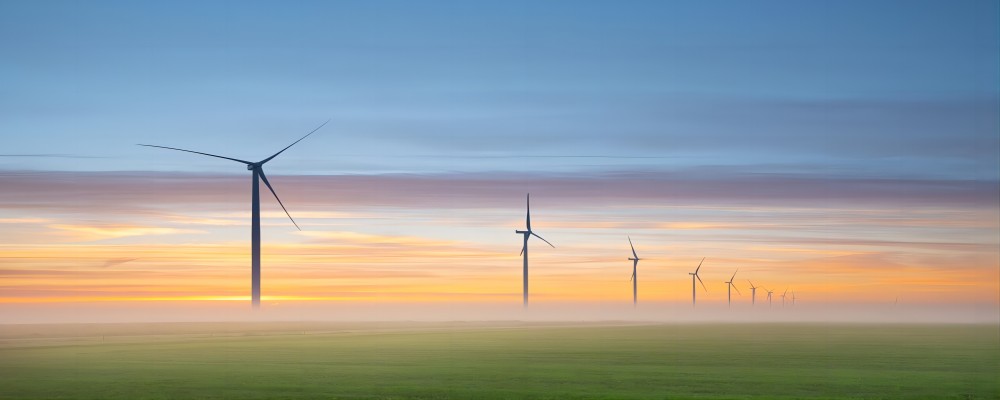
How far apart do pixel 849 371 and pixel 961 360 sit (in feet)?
69.2

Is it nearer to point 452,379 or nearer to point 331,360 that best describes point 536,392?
point 452,379

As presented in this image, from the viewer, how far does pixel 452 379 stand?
63.8 m

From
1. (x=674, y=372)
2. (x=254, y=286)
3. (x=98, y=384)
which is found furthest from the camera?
(x=254, y=286)

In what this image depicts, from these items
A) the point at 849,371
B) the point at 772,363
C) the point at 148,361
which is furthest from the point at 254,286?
the point at 849,371

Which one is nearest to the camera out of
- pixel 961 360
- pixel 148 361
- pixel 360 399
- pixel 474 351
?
pixel 360 399

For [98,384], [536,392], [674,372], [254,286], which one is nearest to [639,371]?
[674,372]

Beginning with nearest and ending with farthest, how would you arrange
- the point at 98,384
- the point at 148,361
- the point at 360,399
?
the point at 360,399
the point at 98,384
the point at 148,361

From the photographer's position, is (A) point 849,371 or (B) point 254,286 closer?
(A) point 849,371

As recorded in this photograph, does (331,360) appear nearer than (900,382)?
No

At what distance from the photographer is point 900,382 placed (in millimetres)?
63875

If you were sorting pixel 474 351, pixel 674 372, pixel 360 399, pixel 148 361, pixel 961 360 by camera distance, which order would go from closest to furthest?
pixel 360 399, pixel 674 372, pixel 148 361, pixel 961 360, pixel 474 351

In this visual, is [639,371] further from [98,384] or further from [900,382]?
[98,384]

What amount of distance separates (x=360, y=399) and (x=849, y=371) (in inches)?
1398

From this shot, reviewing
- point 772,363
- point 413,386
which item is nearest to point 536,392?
point 413,386
